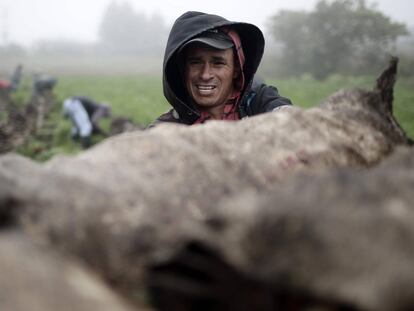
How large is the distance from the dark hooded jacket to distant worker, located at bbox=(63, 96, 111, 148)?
5.82 meters

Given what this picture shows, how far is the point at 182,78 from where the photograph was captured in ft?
10.6

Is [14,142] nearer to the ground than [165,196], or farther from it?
farther from it

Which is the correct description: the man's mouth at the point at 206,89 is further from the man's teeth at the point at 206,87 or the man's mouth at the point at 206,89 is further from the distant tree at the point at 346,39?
the distant tree at the point at 346,39

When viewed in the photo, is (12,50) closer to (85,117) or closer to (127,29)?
(127,29)

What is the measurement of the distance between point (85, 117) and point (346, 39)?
2703 centimetres

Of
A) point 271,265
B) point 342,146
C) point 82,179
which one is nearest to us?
point 271,265

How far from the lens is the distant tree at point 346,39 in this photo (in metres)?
29.5

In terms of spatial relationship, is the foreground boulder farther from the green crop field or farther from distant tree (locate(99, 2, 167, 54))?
distant tree (locate(99, 2, 167, 54))

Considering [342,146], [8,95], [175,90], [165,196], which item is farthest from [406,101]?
[8,95]

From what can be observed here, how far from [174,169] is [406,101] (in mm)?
12917

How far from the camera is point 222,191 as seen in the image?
124cm

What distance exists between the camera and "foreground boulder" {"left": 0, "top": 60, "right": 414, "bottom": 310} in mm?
810

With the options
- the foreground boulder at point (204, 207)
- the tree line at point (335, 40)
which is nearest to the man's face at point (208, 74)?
the foreground boulder at point (204, 207)

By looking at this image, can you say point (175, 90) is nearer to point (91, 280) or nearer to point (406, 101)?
point (91, 280)
